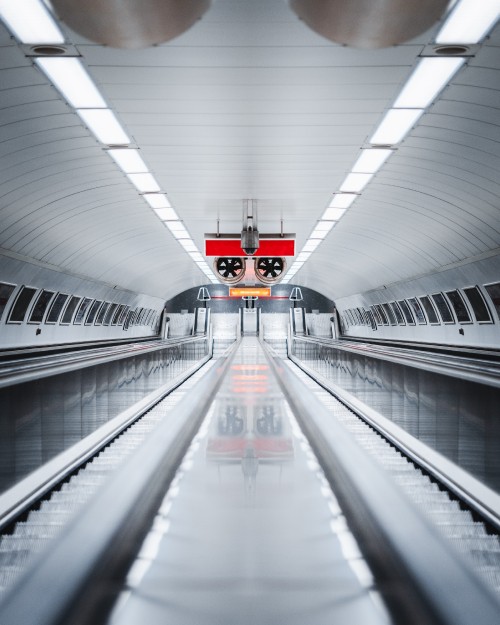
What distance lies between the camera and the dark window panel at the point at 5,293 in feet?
50.4

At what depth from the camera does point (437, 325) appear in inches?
857

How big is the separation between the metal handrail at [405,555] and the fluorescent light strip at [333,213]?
31.2 ft

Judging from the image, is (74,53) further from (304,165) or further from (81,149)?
(304,165)

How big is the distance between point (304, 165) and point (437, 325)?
1292cm

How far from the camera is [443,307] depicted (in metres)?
20.2

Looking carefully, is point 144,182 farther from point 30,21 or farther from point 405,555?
point 405,555

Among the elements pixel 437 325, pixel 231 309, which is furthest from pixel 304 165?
pixel 231 309

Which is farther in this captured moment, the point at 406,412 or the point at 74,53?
the point at 406,412

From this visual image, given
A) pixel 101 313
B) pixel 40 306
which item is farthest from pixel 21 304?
pixel 101 313

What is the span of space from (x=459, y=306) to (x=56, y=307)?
1353cm

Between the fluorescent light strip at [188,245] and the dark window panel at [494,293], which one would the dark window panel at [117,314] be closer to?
the fluorescent light strip at [188,245]

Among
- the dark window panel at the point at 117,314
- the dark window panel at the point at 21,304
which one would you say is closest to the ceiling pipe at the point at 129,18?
the dark window panel at the point at 21,304

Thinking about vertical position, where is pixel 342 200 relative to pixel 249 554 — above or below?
above

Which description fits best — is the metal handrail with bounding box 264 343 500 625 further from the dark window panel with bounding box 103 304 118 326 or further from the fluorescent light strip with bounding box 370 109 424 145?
the dark window panel with bounding box 103 304 118 326
